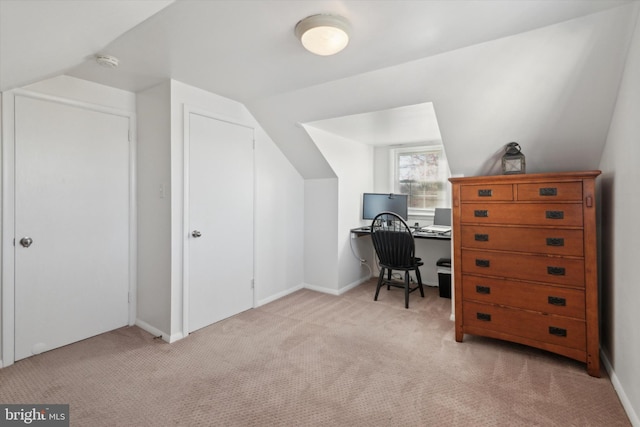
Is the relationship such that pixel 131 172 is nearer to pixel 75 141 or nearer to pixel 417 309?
pixel 75 141

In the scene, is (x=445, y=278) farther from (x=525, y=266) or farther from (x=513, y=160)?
(x=513, y=160)

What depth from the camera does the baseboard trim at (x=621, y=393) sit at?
5.30ft

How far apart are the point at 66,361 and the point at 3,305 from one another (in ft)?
1.87

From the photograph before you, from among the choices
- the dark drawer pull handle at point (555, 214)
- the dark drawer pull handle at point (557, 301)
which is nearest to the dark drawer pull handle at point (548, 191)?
the dark drawer pull handle at point (555, 214)

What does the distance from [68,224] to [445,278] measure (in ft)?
12.0

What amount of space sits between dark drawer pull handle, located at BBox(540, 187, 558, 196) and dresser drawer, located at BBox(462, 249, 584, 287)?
44 centimetres

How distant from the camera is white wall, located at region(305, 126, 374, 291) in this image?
377 centimetres

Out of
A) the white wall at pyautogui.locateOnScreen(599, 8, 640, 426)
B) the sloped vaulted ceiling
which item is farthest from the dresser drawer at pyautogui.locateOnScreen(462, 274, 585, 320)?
the sloped vaulted ceiling

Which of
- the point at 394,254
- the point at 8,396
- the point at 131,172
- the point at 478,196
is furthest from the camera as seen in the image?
the point at 394,254

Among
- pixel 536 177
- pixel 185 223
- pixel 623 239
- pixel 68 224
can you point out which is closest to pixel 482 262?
pixel 536 177

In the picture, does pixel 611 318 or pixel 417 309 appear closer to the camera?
pixel 611 318

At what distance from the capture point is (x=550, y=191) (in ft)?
7.20

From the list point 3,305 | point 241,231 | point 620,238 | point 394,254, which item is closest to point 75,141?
point 3,305

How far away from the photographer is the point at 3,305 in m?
2.21
